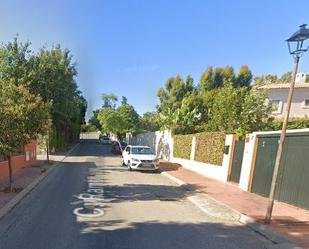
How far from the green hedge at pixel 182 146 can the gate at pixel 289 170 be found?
1047 centimetres

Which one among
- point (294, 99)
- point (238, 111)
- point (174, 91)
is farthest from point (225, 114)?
point (174, 91)

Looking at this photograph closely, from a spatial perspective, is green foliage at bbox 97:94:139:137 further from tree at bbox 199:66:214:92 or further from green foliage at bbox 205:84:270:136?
green foliage at bbox 205:84:270:136

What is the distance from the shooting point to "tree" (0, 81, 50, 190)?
1206 cm

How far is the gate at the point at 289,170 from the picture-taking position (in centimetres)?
1081

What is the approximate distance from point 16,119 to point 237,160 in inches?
382

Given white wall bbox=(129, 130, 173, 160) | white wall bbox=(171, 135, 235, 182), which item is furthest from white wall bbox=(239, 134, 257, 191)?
white wall bbox=(129, 130, 173, 160)

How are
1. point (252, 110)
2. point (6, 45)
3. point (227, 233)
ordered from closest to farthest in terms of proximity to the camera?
1. point (227, 233)
2. point (252, 110)
3. point (6, 45)

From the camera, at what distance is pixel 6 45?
109 ft

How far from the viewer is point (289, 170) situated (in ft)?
38.3

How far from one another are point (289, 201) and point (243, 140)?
513 centimetres

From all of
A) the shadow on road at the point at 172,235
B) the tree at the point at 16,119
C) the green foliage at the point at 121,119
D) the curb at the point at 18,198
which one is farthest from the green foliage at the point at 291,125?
the green foliage at the point at 121,119

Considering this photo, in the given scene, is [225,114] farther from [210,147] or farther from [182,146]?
[182,146]

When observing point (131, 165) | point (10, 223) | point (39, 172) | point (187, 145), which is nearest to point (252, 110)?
point (187, 145)

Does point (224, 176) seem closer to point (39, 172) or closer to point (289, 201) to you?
point (289, 201)
